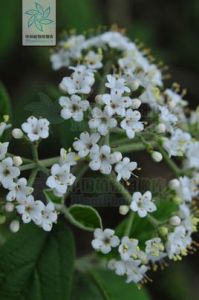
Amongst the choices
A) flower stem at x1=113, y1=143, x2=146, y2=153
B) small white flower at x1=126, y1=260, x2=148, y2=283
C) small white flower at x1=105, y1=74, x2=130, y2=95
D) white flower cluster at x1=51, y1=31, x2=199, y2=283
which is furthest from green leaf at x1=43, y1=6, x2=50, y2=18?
small white flower at x1=126, y1=260, x2=148, y2=283

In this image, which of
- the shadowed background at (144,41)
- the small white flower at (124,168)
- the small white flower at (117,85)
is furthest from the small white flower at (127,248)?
the shadowed background at (144,41)

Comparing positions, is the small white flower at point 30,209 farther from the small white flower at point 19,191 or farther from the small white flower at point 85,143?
the small white flower at point 85,143

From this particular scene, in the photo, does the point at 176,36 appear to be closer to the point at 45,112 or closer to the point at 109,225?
the point at 109,225

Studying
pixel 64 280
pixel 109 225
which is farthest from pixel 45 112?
pixel 109 225

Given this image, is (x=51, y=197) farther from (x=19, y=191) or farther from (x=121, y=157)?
(x=121, y=157)

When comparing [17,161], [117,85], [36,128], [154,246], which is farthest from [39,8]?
[154,246]
